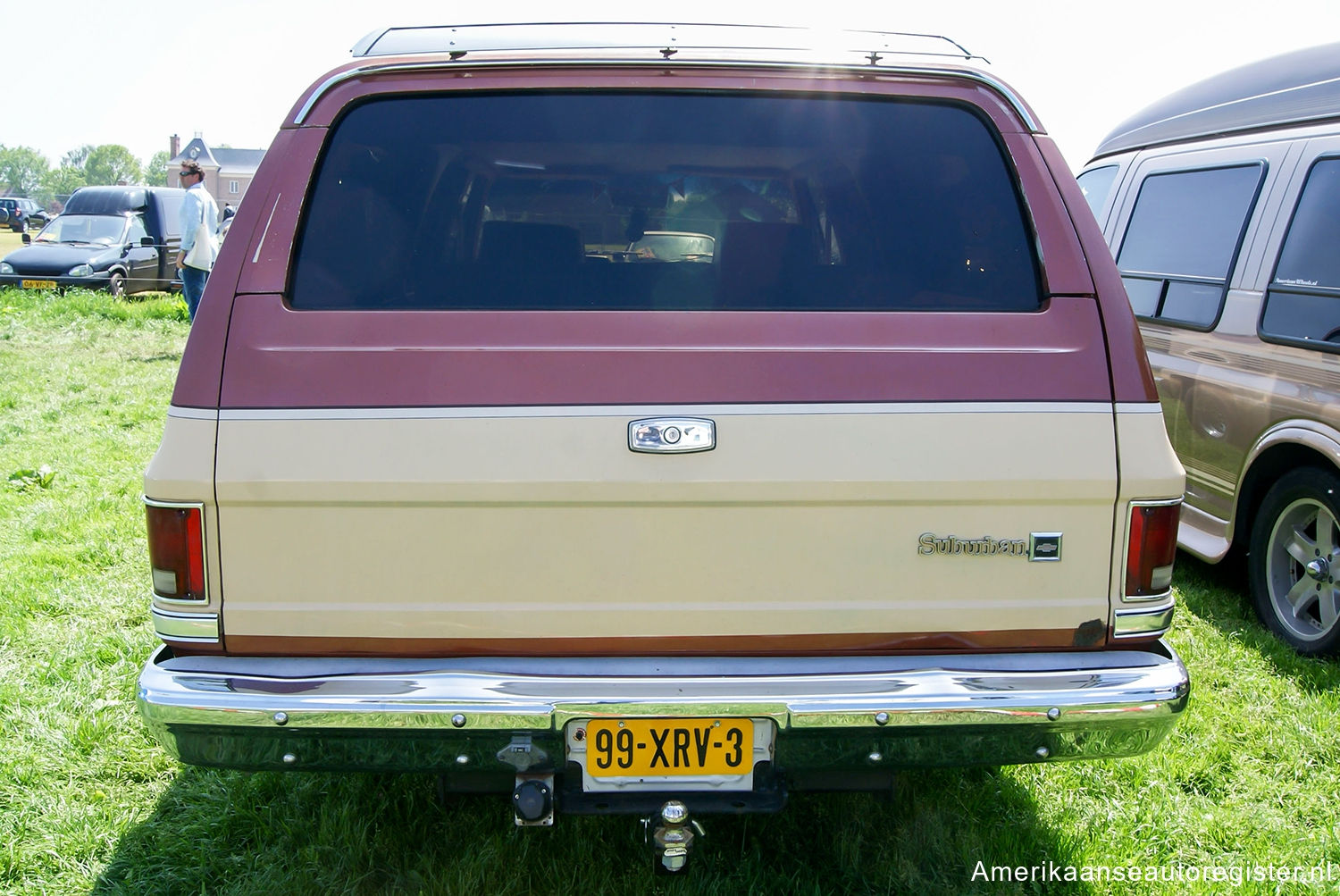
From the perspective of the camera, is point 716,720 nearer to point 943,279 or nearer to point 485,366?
point 485,366

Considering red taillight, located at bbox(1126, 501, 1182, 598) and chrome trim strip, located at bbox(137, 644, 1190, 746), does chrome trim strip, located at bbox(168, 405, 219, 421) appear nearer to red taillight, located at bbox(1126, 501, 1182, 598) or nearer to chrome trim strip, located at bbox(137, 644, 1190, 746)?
chrome trim strip, located at bbox(137, 644, 1190, 746)

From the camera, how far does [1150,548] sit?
2.07 meters

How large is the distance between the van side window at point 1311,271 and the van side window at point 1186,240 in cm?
32

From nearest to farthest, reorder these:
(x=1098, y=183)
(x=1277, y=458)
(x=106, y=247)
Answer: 1. (x=1277, y=458)
2. (x=1098, y=183)
3. (x=106, y=247)

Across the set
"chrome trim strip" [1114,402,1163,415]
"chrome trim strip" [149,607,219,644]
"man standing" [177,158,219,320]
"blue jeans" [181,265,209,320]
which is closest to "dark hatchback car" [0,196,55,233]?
"blue jeans" [181,265,209,320]

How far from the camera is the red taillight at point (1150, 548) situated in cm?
206

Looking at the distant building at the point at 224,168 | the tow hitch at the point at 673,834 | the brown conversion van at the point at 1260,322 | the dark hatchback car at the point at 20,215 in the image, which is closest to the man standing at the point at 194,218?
the brown conversion van at the point at 1260,322

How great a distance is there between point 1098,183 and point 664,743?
5060mm

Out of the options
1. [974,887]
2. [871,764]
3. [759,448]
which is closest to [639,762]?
[871,764]

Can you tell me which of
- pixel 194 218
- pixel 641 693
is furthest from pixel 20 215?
pixel 641 693

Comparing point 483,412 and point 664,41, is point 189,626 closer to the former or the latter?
point 483,412

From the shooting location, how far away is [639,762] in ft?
6.64

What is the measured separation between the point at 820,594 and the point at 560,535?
549mm

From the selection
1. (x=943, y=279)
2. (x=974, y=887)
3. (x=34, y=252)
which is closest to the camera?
(x=943, y=279)
